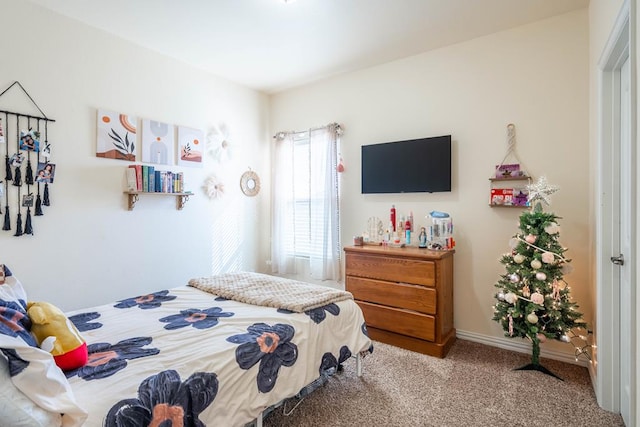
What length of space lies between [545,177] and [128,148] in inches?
144

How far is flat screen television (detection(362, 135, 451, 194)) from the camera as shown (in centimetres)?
317

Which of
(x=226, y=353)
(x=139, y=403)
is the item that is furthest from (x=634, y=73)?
(x=139, y=403)

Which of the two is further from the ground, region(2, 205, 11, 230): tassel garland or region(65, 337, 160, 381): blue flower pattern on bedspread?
region(2, 205, 11, 230): tassel garland

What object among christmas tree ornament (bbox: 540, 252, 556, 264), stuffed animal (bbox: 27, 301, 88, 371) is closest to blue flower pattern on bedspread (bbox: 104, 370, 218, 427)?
stuffed animal (bbox: 27, 301, 88, 371)

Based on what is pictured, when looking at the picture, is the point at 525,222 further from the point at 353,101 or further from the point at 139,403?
the point at 139,403

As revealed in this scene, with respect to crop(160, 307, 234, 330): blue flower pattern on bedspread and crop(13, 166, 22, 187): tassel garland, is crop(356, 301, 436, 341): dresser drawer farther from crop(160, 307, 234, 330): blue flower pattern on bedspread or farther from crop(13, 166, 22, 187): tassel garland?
crop(13, 166, 22, 187): tassel garland

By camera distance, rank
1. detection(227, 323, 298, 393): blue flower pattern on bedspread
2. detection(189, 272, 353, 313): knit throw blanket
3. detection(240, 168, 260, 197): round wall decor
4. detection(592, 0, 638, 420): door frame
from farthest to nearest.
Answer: detection(240, 168, 260, 197): round wall decor → detection(189, 272, 353, 313): knit throw blanket → detection(592, 0, 638, 420): door frame → detection(227, 323, 298, 393): blue flower pattern on bedspread

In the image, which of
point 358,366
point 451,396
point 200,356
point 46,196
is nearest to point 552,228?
point 451,396

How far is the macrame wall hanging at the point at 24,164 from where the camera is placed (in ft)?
8.02

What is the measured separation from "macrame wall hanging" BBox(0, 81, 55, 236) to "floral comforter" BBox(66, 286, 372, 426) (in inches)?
41.4

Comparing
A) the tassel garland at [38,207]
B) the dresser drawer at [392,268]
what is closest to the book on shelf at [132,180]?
the tassel garland at [38,207]

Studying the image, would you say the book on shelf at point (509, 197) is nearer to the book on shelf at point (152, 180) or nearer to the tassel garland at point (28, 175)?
the book on shelf at point (152, 180)

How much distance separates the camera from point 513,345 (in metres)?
2.90

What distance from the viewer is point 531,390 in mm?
2262
